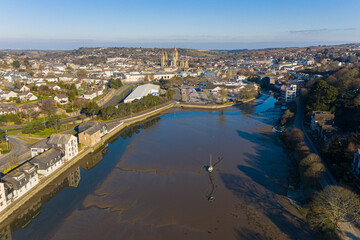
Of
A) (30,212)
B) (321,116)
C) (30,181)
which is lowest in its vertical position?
(30,212)

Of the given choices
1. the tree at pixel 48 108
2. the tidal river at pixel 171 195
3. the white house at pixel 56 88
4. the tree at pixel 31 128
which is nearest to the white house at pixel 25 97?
the tree at pixel 48 108

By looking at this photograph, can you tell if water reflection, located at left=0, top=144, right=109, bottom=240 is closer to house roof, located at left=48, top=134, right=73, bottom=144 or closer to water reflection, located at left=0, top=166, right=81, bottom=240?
water reflection, located at left=0, top=166, right=81, bottom=240

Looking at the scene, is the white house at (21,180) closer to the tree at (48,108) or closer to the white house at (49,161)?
the white house at (49,161)

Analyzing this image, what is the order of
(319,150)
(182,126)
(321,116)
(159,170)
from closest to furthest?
(159,170) → (319,150) → (321,116) → (182,126)

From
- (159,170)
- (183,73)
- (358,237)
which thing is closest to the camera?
(358,237)

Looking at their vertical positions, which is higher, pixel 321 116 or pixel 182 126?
pixel 321 116

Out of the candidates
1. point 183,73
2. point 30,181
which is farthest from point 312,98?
point 183,73

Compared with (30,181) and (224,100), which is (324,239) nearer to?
(30,181)
